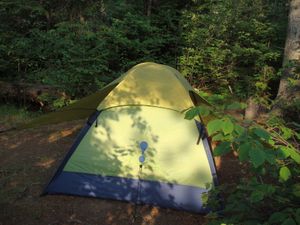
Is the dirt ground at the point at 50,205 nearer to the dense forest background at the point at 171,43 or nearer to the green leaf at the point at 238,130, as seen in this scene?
the green leaf at the point at 238,130

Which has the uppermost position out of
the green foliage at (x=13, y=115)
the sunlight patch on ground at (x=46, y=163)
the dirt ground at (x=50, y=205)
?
the dirt ground at (x=50, y=205)

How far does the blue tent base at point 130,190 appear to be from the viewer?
182 inches

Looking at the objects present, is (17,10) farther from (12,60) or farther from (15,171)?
(15,171)

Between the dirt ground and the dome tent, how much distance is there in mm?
142

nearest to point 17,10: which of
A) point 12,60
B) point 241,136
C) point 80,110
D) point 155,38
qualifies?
point 12,60

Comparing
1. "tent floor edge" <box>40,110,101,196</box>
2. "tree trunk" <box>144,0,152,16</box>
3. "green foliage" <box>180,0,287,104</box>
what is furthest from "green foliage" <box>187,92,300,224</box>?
"tree trunk" <box>144,0,152,16</box>

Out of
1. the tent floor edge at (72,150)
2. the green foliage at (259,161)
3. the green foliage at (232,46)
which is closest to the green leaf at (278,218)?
the green foliage at (259,161)

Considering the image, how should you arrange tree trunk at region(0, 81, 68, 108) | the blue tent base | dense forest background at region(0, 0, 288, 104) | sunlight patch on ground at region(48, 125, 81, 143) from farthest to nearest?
dense forest background at region(0, 0, 288, 104), tree trunk at region(0, 81, 68, 108), sunlight patch on ground at region(48, 125, 81, 143), the blue tent base

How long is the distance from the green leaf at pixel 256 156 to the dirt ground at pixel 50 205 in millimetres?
3036

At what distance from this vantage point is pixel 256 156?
161 cm

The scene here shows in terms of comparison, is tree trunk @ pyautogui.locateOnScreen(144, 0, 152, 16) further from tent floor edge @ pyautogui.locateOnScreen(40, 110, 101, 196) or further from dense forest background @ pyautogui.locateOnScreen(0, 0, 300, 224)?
tent floor edge @ pyautogui.locateOnScreen(40, 110, 101, 196)

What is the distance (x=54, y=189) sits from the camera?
4848 millimetres

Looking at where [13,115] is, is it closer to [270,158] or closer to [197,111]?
[197,111]

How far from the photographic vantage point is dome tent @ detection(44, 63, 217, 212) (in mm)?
4711
